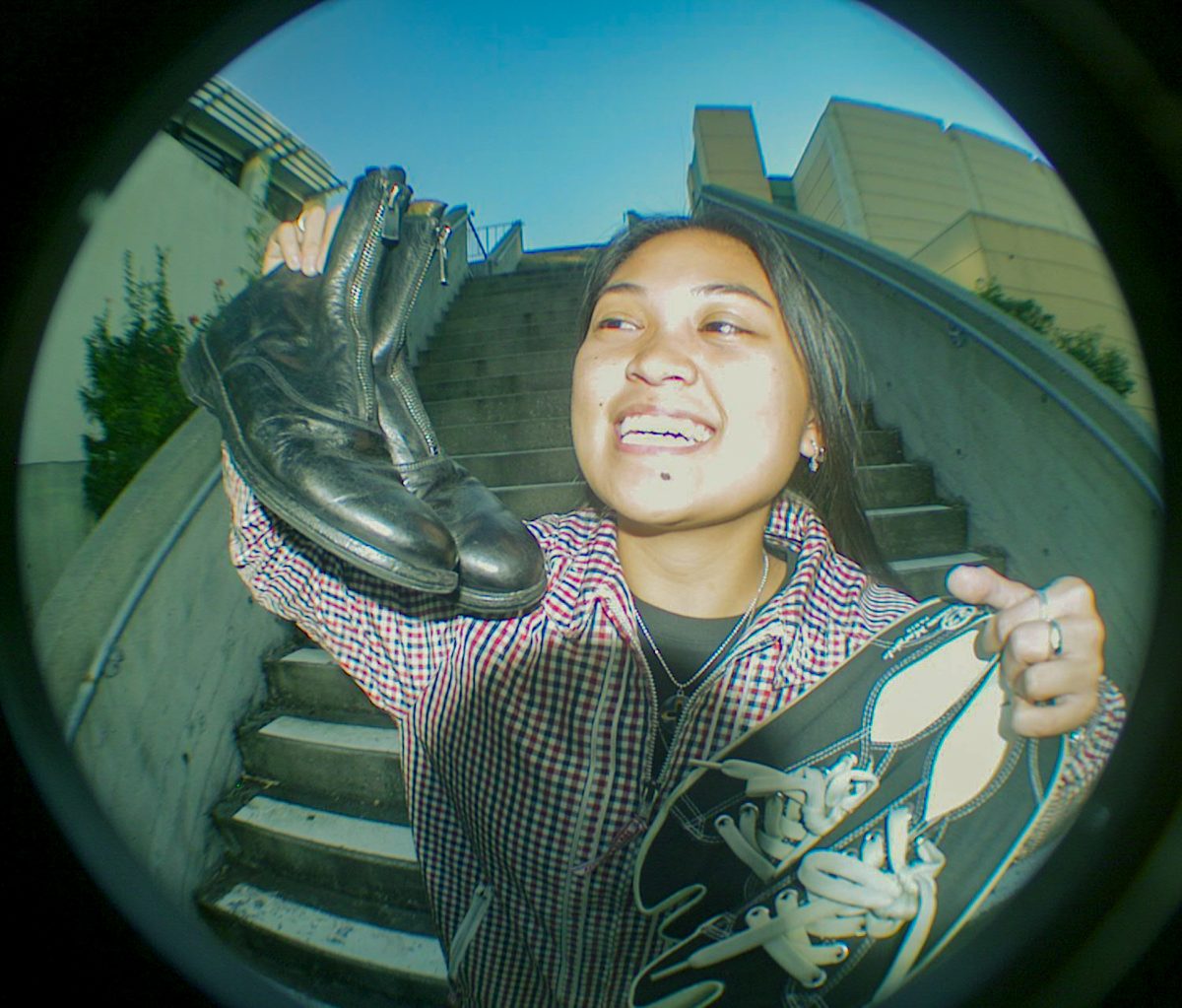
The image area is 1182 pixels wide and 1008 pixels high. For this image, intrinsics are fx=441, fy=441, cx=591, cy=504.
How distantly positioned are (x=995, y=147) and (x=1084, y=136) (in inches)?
50.4

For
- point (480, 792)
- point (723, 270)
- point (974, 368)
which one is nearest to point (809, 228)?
point (974, 368)

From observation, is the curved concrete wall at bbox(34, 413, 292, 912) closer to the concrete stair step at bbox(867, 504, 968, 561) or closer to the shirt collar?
the shirt collar

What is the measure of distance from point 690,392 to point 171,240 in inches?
71.2

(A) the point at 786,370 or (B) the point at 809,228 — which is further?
(B) the point at 809,228

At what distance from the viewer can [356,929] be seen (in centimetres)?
127

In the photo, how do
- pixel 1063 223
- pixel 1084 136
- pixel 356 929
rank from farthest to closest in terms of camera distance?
pixel 1063 223 < pixel 356 929 < pixel 1084 136

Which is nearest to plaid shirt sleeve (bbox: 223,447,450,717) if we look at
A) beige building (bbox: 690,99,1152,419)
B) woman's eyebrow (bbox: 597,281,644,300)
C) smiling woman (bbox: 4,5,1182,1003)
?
smiling woman (bbox: 4,5,1182,1003)

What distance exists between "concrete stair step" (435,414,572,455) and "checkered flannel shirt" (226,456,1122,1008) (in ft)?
4.87

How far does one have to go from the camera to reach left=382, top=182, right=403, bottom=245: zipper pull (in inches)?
23.1

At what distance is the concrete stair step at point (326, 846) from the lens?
50.6 inches

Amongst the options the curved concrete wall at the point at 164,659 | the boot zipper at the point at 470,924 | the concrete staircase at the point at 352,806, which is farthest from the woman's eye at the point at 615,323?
the curved concrete wall at the point at 164,659

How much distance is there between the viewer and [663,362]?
2.28ft

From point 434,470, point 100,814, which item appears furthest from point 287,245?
point 100,814

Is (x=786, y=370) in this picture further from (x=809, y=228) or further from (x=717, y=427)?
(x=809, y=228)
